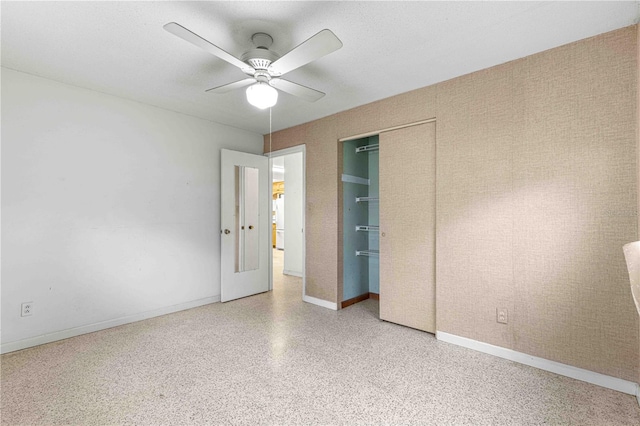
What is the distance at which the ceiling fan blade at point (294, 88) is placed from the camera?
7.50ft

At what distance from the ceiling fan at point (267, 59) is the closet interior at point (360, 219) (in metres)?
1.70

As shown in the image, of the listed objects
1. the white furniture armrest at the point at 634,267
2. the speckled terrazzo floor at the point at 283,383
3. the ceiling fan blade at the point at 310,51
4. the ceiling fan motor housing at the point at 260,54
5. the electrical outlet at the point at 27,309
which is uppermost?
the ceiling fan motor housing at the point at 260,54

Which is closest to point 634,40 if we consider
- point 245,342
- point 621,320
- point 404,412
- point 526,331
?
point 621,320

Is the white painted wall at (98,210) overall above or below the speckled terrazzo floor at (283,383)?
above

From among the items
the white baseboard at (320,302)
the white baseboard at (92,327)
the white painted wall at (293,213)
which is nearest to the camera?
the white baseboard at (92,327)

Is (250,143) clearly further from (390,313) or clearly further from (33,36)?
(390,313)

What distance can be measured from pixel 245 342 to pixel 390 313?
4.97 ft

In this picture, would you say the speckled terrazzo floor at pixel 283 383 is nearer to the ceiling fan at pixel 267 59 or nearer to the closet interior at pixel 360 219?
the closet interior at pixel 360 219

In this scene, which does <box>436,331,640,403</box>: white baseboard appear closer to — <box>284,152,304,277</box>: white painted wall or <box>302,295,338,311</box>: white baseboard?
<box>302,295,338,311</box>: white baseboard

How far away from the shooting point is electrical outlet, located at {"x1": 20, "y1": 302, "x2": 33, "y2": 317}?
2.64m

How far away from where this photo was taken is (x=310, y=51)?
179cm

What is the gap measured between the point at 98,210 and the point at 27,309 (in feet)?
3.31

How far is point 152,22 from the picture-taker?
1.95m

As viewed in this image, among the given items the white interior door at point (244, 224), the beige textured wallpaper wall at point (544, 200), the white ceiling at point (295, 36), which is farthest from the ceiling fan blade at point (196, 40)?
the white interior door at point (244, 224)
